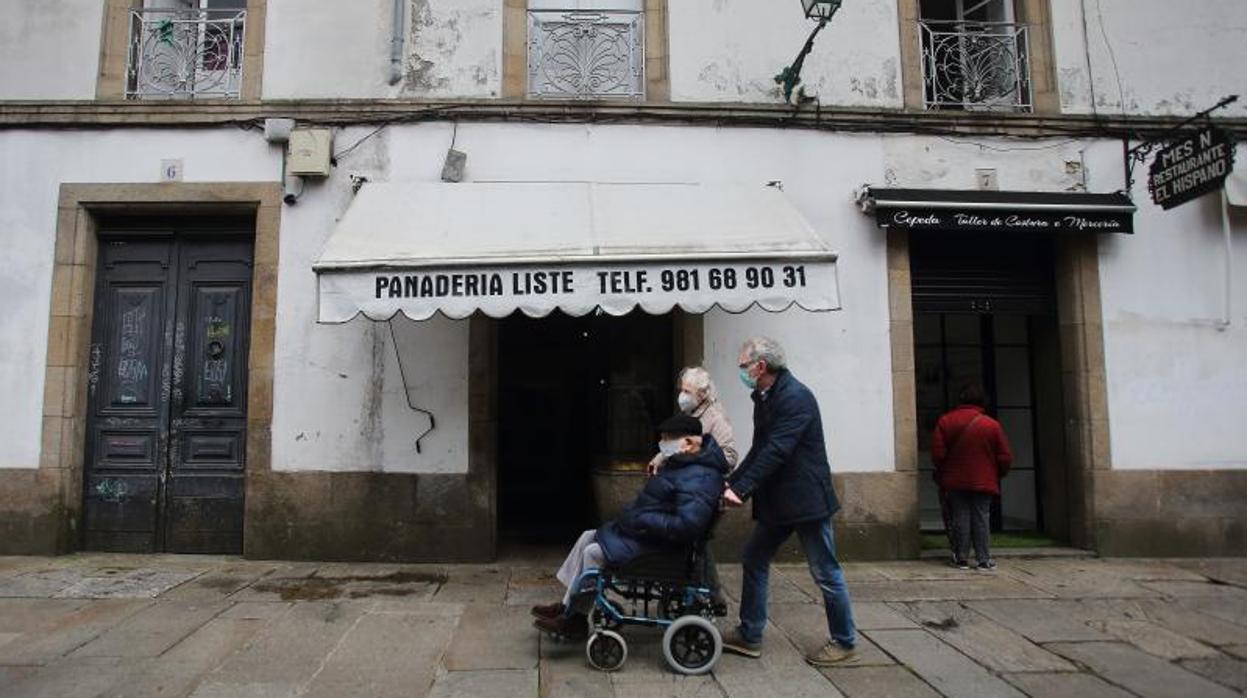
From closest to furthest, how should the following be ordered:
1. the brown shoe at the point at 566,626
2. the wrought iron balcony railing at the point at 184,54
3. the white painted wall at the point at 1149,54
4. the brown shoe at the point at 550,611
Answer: the brown shoe at the point at 566,626 → the brown shoe at the point at 550,611 → the wrought iron balcony railing at the point at 184,54 → the white painted wall at the point at 1149,54

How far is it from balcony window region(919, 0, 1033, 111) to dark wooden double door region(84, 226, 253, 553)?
731cm

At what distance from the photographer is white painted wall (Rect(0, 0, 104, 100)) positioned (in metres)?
7.20

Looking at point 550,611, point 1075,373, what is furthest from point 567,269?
point 1075,373

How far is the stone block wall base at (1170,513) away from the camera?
23.5 ft

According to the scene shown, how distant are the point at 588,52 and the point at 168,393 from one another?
211 inches

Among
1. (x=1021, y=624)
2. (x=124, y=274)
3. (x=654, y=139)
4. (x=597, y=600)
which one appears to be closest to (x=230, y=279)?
(x=124, y=274)

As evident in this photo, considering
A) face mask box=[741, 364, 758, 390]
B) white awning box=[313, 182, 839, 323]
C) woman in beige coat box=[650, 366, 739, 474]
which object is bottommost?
woman in beige coat box=[650, 366, 739, 474]

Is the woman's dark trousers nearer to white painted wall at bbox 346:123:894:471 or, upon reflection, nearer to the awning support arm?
white painted wall at bbox 346:123:894:471

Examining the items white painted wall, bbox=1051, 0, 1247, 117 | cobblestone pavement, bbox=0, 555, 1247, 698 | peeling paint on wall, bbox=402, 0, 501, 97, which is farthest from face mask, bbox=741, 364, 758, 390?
white painted wall, bbox=1051, 0, 1247, 117

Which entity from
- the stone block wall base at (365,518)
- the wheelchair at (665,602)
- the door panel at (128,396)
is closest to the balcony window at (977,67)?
the wheelchair at (665,602)

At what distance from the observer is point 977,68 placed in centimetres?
786

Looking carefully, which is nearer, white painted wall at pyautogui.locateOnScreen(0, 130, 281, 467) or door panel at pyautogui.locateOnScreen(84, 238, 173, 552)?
white painted wall at pyautogui.locateOnScreen(0, 130, 281, 467)

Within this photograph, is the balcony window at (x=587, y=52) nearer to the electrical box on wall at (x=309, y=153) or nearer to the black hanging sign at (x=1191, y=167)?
the electrical box on wall at (x=309, y=153)

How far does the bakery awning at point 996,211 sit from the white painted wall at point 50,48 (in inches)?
304
